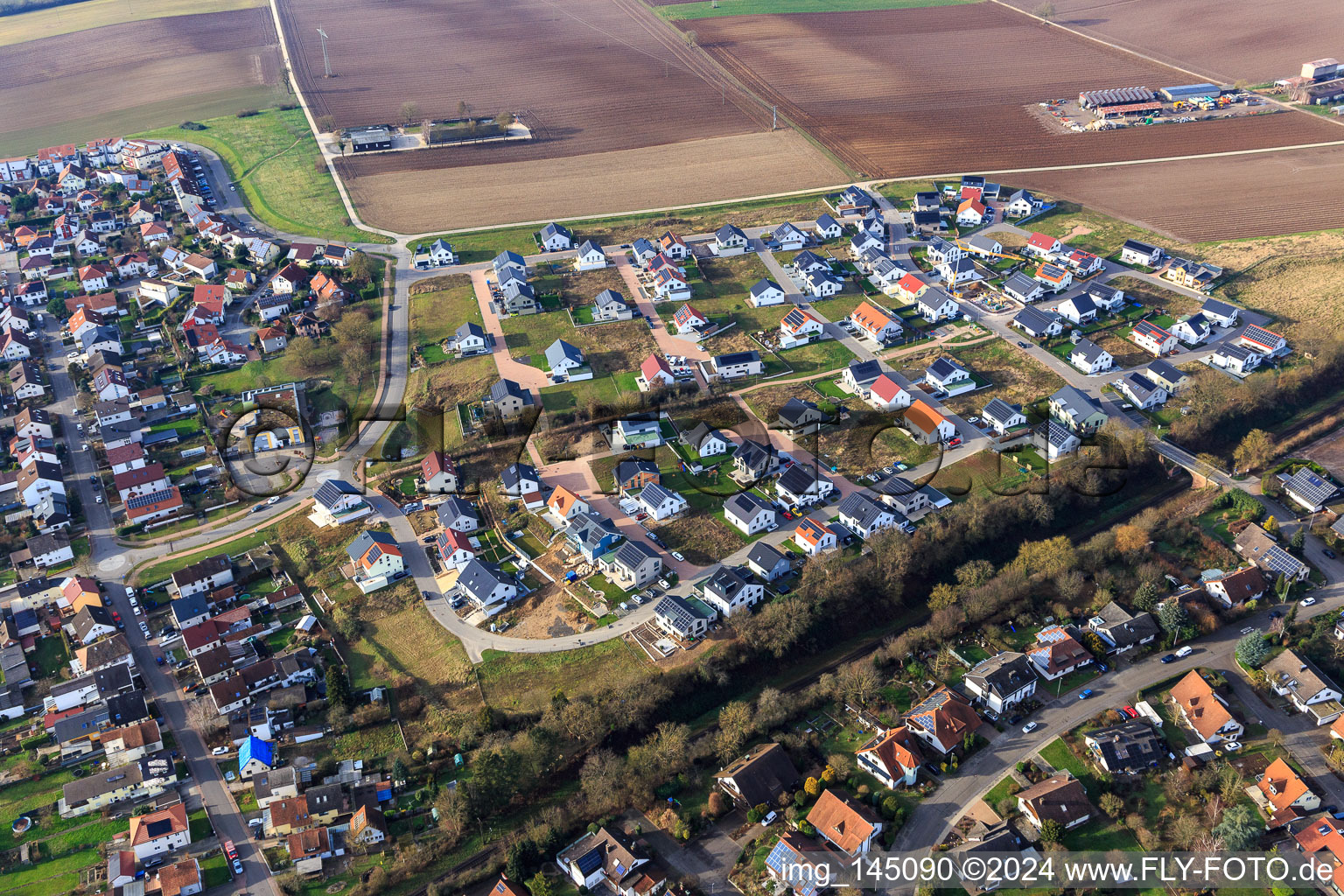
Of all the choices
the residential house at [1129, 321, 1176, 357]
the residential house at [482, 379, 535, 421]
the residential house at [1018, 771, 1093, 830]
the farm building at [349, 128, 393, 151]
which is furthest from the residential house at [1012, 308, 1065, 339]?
the farm building at [349, 128, 393, 151]

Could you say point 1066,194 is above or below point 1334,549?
above

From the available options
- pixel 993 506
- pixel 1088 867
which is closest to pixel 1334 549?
pixel 993 506

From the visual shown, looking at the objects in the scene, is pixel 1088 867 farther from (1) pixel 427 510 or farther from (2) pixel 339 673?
(1) pixel 427 510

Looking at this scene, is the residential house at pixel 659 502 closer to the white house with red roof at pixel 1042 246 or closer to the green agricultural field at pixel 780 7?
the white house with red roof at pixel 1042 246

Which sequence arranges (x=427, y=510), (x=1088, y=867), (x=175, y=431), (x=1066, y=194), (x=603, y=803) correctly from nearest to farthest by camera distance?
(x=1088, y=867)
(x=603, y=803)
(x=427, y=510)
(x=175, y=431)
(x=1066, y=194)

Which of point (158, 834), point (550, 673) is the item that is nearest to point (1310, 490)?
point (550, 673)

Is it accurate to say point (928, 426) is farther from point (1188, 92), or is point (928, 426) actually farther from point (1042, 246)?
point (1188, 92)

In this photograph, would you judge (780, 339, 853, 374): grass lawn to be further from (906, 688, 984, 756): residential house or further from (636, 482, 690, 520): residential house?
(906, 688, 984, 756): residential house
